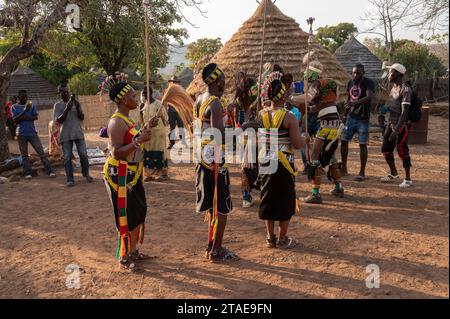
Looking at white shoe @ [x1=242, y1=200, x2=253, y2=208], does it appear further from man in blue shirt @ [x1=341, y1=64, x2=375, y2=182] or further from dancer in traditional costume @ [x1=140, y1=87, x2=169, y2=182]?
dancer in traditional costume @ [x1=140, y1=87, x2=169, y2=182]

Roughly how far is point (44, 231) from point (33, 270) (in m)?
1.29

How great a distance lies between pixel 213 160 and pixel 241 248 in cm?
117

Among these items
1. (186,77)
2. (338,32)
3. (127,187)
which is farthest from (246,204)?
(338,32)

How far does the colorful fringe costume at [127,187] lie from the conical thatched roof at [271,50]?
868 centimetres

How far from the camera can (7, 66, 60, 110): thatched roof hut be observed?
22.3 metres

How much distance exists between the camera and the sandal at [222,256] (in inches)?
169

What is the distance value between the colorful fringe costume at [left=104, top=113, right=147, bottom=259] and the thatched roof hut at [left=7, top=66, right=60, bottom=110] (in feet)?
65.9

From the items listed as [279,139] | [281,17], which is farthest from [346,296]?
[281,17]

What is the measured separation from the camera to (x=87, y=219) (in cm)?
591

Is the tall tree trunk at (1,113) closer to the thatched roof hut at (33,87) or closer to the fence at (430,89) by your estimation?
the thatched roof hut at (33,87)

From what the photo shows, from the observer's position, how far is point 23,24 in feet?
30.9

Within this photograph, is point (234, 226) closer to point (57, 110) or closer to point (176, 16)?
point (57, 110)

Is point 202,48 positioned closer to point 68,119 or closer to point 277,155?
point 68,119

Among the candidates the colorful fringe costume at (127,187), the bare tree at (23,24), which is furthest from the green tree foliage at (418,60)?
the colorful fringe costume at (127,187)
